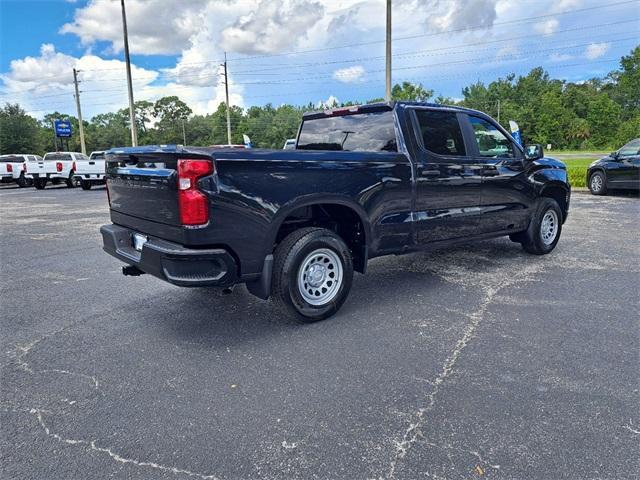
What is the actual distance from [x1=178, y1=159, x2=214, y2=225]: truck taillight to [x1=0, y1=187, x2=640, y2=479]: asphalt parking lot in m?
1.07

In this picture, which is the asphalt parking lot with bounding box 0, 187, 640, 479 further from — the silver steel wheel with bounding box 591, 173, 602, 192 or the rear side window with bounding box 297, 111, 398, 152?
the silver steel wheel with bounding box 591, 173, 602, 192

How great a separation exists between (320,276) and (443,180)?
184cm

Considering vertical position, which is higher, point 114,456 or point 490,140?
point 490,140

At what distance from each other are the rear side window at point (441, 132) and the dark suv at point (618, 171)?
394 inches

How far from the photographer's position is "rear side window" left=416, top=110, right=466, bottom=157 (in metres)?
5.04

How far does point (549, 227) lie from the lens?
678cm

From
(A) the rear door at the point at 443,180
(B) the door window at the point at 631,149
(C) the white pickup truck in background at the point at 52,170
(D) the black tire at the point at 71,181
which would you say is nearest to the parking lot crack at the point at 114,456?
(A) the rear door at the point at 443,180

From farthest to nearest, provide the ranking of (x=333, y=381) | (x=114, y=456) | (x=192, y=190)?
(x=192, y=190) → (x=333, y=381) → (x=114, y=456)

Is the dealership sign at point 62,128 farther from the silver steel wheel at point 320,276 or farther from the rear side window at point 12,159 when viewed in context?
the silver steel wheel at point 320,276

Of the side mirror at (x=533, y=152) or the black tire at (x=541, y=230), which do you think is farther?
the black tire at (x=541, y=230)

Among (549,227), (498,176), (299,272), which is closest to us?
(299,272)

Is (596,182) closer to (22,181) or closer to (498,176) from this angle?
(498,176)

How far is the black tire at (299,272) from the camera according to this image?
3.98 meters

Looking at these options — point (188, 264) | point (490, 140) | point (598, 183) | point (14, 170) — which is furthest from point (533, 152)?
point (14, 170)
